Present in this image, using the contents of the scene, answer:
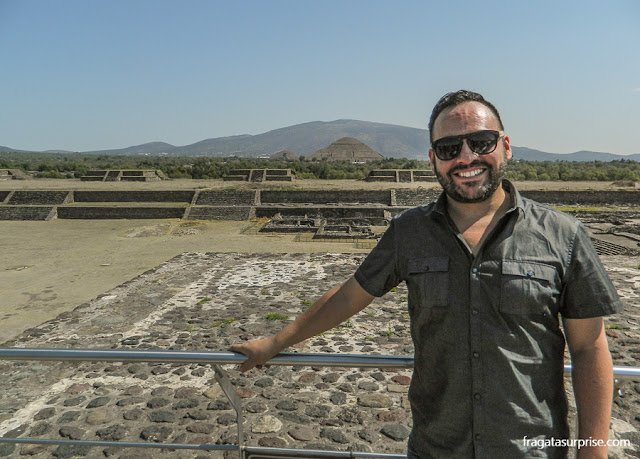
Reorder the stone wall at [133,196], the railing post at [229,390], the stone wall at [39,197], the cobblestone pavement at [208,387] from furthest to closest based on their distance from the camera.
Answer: the stone wall at [133,196] → the stone wall at [39,197] → the cobblestone pavement at [208,387] → the railing post at [229,390]

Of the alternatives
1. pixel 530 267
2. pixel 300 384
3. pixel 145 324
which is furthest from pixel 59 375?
pixel 530 267

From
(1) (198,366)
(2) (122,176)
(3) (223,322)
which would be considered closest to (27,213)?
(2) (122,176)

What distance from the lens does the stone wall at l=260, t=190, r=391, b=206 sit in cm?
2756

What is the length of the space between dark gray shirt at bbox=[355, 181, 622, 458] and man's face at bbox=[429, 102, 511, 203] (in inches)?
4.2

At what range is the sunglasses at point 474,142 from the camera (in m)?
1.55

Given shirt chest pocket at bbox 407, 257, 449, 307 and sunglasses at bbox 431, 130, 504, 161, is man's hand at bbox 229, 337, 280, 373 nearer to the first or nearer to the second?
shirt chest pocket at bbox 407, 257, 449, 307

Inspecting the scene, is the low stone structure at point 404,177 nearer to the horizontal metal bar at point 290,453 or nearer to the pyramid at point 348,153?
the horizontal metal bar at point 290,453

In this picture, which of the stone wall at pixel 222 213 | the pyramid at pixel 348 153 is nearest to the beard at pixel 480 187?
the stone wall at pixel 222 213

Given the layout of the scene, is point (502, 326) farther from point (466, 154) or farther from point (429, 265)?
point (466, 154)

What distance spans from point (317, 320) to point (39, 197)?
102 ft

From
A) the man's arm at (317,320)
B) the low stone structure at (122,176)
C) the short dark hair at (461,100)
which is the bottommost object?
the man's arm at (317,320)

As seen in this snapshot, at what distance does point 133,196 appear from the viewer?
28.4 meters

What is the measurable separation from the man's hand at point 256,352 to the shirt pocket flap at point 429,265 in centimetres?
68

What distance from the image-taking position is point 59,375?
18.3ft
